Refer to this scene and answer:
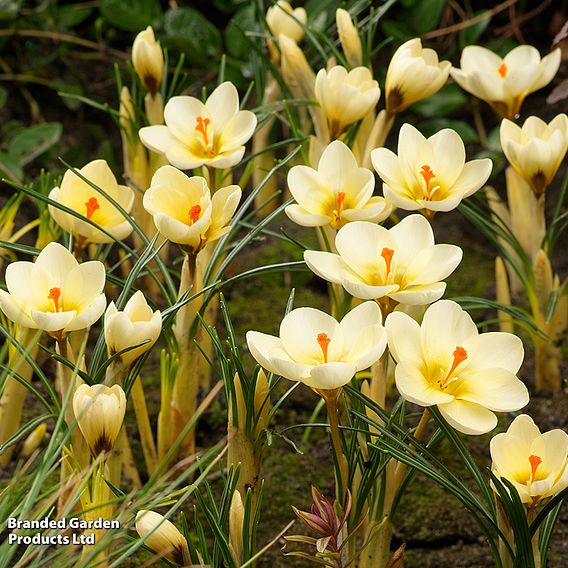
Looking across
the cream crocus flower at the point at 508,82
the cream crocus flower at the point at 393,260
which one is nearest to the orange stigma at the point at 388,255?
the cream crocus flower at the point at 393,260

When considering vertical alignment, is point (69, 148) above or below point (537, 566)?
below

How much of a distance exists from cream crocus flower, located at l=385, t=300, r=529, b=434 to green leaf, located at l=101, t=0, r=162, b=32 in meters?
1.51

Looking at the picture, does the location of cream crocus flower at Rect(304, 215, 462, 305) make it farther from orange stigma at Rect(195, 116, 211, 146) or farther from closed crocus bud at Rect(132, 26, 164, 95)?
closed crocus bud at Rect(132, 26, 164, 95)

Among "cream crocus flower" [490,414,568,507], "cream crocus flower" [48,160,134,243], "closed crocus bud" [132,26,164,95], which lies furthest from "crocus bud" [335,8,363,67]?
"cream crocus flower" [490,414,568,507]

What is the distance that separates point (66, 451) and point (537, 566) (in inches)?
21.0

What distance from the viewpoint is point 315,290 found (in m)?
1.90

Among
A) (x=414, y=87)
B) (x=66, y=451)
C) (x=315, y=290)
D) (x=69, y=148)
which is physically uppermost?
(x=414, y=87)

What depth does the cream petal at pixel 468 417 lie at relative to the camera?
0.91 metres

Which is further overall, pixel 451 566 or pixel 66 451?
pixel 451 566

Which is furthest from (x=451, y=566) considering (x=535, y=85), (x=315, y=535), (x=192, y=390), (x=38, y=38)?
(x=38, y=38)

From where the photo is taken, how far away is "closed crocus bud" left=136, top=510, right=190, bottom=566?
36.6 inches

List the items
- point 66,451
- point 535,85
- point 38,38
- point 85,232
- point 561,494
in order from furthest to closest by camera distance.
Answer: point 38,38, point 535,85, point 85,232, point 66,451, point 561,494

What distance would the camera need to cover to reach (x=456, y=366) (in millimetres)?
943

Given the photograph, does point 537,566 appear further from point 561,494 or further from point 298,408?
point 298,408
